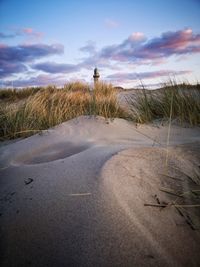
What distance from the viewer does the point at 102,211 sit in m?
1.02

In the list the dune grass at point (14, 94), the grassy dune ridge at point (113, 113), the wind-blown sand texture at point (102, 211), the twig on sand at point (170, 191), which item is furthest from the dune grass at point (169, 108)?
the dune grass at point (14, 94)

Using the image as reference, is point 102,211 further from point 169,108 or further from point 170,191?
A: point 169,108

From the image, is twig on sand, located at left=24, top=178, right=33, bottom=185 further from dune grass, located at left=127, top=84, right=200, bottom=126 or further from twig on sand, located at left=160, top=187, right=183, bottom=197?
dune grass, located at left=127, top=84, right=200, bottom=126

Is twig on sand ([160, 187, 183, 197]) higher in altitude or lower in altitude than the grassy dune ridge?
lower

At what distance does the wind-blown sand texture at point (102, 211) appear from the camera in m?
0.85

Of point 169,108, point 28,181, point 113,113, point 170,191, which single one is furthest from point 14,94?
point 170,191

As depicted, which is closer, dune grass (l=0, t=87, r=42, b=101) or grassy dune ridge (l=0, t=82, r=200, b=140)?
grassy dune ridge (l=0, t=82, r=200, b=140)

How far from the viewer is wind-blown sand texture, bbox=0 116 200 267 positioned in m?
0.85

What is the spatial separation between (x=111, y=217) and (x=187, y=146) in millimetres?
1120

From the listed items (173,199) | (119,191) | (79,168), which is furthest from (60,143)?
(173,199)

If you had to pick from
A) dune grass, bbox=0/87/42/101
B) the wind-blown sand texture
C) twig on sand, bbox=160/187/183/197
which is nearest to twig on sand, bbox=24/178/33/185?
the wind-blown sand texture

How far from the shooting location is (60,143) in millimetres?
2289

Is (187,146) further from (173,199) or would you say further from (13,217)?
(13,217)

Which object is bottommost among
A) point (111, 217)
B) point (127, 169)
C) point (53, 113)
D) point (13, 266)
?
point (13, 266)
